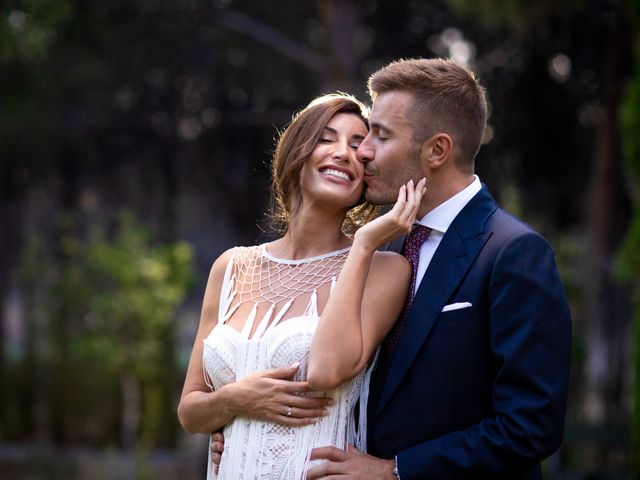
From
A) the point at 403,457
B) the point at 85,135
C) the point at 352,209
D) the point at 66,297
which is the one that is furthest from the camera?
the point at 85,135

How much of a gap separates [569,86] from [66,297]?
6.65m

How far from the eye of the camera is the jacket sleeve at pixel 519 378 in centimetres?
282

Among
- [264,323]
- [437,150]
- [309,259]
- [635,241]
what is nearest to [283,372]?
[264,323]

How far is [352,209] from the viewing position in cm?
356

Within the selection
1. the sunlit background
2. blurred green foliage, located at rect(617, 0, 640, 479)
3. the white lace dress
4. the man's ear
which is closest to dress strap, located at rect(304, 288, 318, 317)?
the white lace dress

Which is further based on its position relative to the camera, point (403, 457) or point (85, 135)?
point (85, 135)

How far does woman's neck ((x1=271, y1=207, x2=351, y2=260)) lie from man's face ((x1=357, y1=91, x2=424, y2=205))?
260 mm

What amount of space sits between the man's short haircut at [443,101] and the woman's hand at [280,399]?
846mm

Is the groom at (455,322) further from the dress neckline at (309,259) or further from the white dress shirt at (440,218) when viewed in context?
the dress neckline at (309,259)

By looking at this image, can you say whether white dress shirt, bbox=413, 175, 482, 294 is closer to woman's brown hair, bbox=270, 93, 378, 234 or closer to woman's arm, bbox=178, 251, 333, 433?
woman's brown hair, bbox=270, 93, 378, 234

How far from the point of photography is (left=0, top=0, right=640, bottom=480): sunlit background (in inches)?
421

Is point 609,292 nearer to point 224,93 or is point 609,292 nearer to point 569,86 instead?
point 569,86

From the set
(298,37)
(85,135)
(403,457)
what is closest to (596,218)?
(298,37)

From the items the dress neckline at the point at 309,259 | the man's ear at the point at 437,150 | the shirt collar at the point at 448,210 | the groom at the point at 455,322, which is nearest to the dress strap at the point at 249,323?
the dress neckline at the point at 309,259
